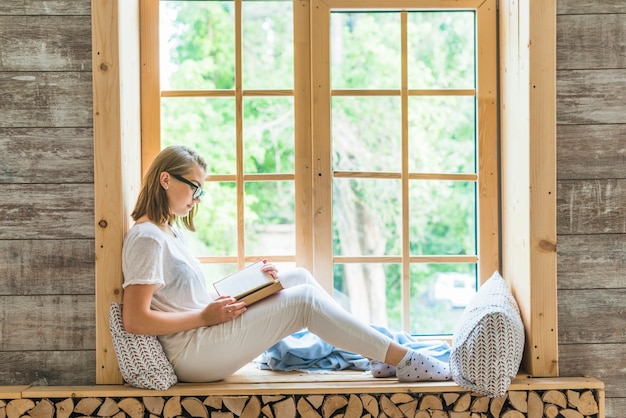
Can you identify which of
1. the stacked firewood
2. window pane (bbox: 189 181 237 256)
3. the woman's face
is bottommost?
the stacked firewood

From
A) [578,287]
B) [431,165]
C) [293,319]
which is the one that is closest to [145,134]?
[293,319]

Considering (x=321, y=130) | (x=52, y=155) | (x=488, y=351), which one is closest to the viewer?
(x=488, y=351)

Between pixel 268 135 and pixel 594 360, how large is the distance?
147 cm

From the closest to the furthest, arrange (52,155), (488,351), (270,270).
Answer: (488,351) < (52,155) < (270,270)

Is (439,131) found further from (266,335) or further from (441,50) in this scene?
(266,335)

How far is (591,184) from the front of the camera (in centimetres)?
247

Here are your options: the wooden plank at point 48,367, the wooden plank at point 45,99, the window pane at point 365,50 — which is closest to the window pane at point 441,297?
the window pane at point 365,50

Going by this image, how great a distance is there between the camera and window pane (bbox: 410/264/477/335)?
2.80 metres

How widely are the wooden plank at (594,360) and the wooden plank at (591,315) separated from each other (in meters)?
0.02

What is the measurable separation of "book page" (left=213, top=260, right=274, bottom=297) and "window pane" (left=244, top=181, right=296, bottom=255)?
28cm

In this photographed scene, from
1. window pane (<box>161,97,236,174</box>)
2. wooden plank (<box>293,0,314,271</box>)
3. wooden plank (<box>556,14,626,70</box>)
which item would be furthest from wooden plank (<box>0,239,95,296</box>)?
wooden plank (<box>556,14,626,70</box>)

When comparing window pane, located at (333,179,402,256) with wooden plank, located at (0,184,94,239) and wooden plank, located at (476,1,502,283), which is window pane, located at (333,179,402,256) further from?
wooden plank, located at (0,184,94,239)

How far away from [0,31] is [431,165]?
167cm

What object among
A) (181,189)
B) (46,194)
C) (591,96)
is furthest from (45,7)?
(591,96)
